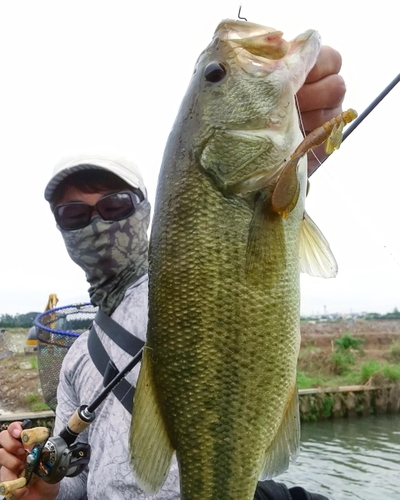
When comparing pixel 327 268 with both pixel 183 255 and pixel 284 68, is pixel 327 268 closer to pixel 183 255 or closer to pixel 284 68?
pixel 183 255

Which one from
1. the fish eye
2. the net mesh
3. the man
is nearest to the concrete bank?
the net mesh

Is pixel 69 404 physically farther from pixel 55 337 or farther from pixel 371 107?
pixel 371 107

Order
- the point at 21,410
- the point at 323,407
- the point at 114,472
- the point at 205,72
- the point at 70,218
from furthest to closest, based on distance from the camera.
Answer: the point at 323,407, the point at 21,410, the point at 70,218, the point at 114,472, the point at 205,72

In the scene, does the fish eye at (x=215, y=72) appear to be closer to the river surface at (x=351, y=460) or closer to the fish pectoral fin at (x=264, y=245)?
the fish pectoral fin at (x=264, y=245)

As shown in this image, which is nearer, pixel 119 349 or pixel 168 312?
pixel 168 312

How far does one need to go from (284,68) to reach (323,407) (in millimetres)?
19650

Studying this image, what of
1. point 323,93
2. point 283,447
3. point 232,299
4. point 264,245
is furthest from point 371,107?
point 283,447

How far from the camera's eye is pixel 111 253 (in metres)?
2.88

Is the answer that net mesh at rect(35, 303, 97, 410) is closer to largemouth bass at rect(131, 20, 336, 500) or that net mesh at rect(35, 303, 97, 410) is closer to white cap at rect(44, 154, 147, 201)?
white cap at rect(44, 154, 147, 201)

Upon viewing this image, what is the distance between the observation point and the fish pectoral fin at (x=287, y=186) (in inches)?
60.5

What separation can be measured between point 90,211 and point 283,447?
1691 mm

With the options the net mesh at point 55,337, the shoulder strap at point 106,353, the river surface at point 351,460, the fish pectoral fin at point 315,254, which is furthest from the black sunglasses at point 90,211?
the river surface at point 351,460

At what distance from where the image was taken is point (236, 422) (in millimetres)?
1596

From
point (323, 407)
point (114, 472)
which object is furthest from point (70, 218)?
point (323, 407)
